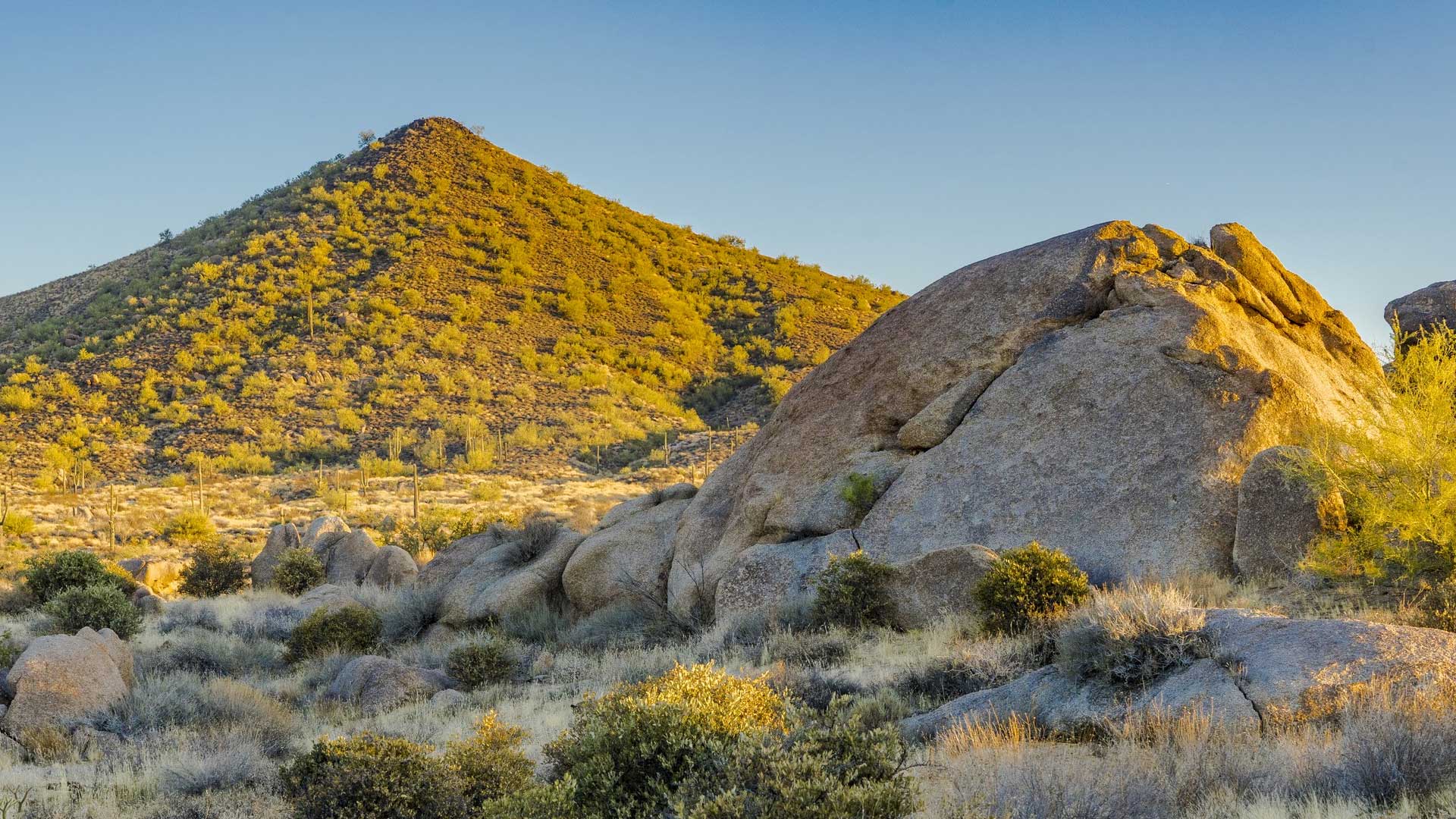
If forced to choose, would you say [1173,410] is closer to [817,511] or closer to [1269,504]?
[1269,504]

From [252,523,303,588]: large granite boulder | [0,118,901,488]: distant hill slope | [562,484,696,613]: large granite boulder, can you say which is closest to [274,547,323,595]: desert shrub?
[252,523,303,588]: large granite boulder

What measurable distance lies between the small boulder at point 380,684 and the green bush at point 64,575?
985 centimetres

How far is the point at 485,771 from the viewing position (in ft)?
21.9

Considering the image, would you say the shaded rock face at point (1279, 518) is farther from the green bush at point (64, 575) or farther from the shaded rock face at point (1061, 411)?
the green bush at point (64, 575)

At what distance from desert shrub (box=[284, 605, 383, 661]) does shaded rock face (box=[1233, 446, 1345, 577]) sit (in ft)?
41.0

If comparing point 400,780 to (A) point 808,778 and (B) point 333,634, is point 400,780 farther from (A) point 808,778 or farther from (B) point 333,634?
(B) point 333,634

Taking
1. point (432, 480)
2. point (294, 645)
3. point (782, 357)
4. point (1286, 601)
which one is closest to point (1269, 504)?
point (1286, 601)

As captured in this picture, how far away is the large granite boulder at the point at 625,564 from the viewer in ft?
51.5

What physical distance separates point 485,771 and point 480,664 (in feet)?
20.1

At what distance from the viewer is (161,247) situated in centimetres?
5812

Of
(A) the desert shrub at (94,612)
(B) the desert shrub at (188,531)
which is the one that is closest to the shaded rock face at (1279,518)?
(A) the desert shrub at (94,612)

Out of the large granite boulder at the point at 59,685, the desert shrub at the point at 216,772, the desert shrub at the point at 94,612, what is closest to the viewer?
the desert shrub at the point at 216,772

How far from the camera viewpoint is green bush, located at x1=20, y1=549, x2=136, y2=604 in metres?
19.1

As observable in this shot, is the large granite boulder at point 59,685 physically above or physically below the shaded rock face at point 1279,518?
above
